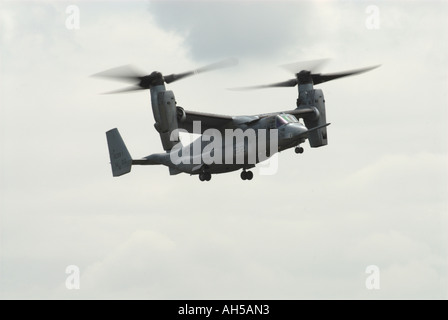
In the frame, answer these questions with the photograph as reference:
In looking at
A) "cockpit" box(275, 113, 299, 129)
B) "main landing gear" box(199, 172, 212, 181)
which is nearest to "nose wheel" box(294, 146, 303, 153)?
"cockpit" box(275, 113, 299, 129)

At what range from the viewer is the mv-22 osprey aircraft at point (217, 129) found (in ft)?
134

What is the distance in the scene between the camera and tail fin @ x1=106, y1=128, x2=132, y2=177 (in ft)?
150

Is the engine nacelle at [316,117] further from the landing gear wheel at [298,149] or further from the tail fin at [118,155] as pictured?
→ the tail fin at [118,155]

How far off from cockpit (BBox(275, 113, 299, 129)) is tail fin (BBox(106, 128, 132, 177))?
311 inches

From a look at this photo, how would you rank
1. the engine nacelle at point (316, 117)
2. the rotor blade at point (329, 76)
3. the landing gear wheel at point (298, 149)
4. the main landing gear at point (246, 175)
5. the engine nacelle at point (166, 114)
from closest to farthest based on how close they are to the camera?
the engine nacelle at point (166, 114), the landing gear wheel at point (298, 149), the main landing gear at point (246, 175), the engine nacelle at point (316, 117), the rotor blade at point (329, 76)

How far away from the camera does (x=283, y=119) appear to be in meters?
42.2

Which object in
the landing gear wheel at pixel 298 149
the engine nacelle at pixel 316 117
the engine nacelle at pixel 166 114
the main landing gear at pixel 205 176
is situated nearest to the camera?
the engine nacelle at pixel 166 114

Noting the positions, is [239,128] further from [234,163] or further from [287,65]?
[287,65]

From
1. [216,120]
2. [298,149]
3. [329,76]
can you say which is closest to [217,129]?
[216,120]

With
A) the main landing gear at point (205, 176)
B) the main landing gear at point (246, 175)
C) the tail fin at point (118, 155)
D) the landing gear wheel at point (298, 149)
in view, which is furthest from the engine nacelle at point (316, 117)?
the tail fin at point (118, 155)

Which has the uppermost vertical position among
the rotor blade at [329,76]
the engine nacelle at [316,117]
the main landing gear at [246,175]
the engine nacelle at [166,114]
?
the rotor blade at [329,76]

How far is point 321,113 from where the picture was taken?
46000 millimetres

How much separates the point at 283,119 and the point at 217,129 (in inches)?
136

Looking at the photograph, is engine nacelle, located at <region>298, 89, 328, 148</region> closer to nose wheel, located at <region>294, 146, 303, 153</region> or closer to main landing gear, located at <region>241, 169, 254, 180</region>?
nose wheel, located at <region>294, 146, 303, 153</region>
